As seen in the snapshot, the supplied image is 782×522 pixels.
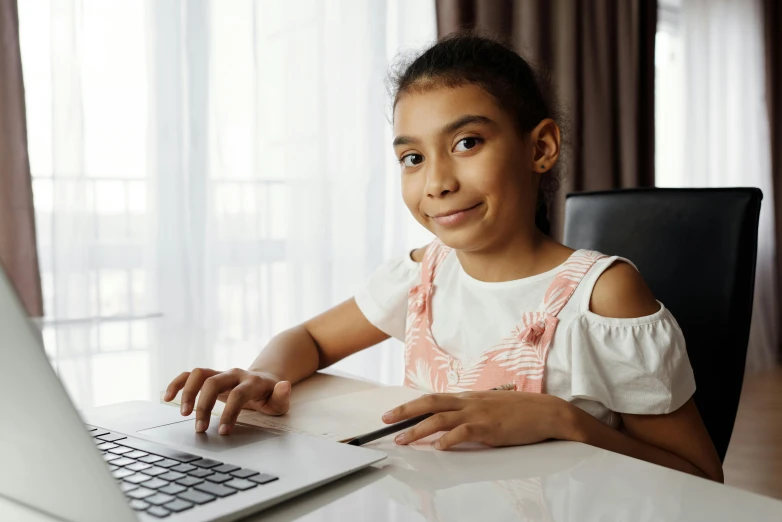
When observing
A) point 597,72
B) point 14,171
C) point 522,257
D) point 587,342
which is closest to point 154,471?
point 587,342

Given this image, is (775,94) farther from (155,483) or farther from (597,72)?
(155,483)

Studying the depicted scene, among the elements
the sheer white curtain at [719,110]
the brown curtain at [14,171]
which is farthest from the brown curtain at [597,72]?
the brown curtain at [14,171]

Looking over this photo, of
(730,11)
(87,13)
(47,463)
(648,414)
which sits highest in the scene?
(730,11)

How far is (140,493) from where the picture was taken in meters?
0.48

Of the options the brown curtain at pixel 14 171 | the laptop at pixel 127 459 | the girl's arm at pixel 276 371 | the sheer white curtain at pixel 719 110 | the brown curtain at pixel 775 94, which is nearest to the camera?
the laptop at pixel 127 459

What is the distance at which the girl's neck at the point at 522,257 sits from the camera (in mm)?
1035

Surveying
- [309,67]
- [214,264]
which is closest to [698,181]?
[309,67]

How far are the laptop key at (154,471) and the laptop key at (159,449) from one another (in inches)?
0.9

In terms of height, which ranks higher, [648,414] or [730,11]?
[730,11]

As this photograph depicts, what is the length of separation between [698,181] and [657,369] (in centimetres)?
333

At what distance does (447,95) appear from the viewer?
0.97 meters

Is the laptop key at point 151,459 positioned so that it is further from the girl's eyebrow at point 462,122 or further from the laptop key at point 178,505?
the girl's eyebrow at point 462,122

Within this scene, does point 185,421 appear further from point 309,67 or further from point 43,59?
point 309,67

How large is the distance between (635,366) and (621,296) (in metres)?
0.09
